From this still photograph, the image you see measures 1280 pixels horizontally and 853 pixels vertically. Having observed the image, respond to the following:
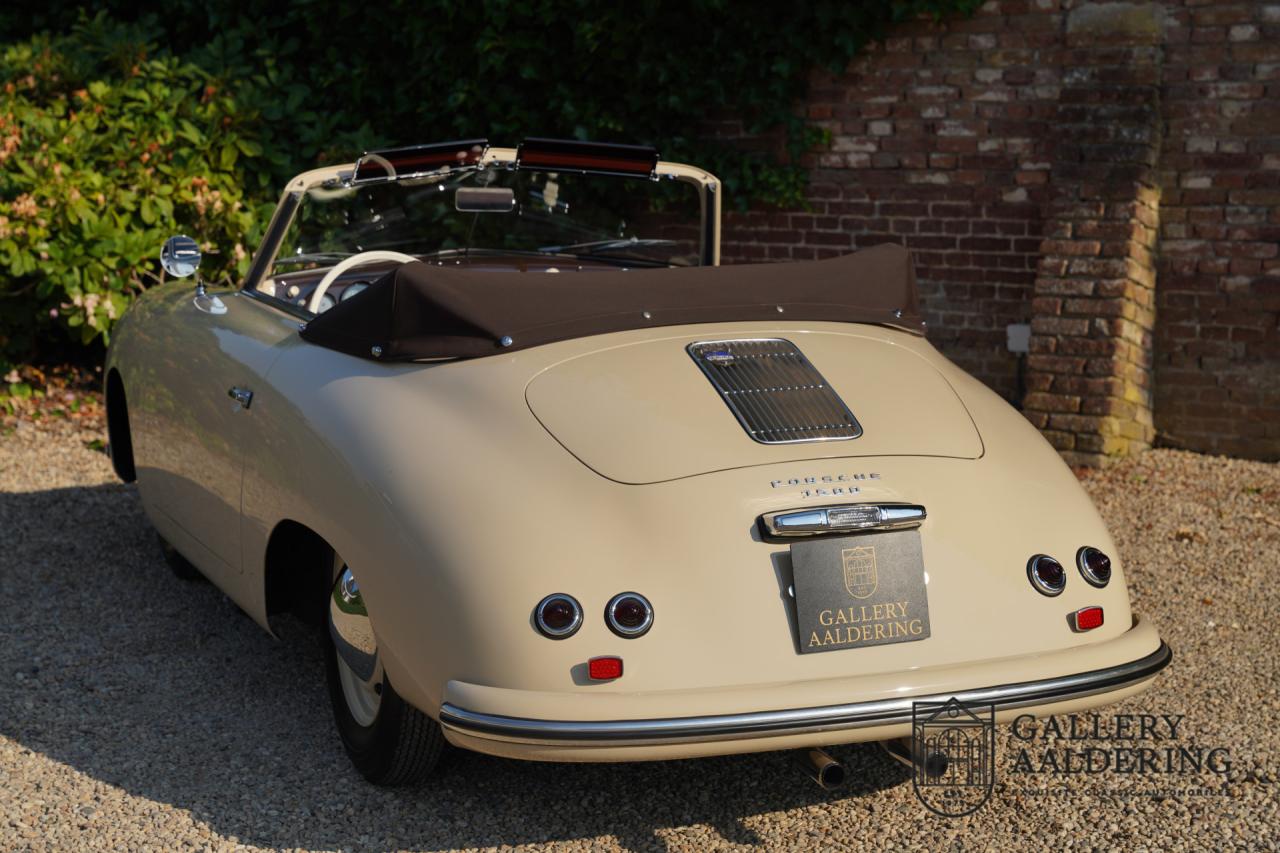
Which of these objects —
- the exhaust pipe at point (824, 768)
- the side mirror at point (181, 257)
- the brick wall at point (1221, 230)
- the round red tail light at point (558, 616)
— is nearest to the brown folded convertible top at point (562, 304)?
the round red tail light at point (558, 616)

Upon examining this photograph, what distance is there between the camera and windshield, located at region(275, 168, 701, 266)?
4508 millimetres

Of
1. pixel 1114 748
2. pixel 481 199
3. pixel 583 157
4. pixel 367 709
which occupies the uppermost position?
pixel 583 157

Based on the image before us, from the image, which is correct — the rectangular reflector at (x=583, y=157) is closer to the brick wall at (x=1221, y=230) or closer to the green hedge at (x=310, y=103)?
the green hedge at (x=310, y=103)

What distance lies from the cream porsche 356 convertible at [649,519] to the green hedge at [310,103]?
12.2ft

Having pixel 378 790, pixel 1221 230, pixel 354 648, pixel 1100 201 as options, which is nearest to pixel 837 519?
pixel 354 648

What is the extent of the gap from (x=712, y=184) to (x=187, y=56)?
5051 millimetres

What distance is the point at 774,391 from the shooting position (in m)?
3.28

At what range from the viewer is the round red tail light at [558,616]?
2.79 meters

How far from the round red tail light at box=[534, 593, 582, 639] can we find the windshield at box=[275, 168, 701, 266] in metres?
2.09

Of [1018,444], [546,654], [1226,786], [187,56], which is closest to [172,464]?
[546,654]

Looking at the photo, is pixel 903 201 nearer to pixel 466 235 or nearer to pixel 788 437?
pixel 466 235

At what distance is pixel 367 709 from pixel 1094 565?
1812 mm

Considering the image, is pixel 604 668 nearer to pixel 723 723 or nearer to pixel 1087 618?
pixel 723 723

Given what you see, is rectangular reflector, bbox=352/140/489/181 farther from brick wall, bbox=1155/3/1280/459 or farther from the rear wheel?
brick wall, bbox=1155/3/1280/459
